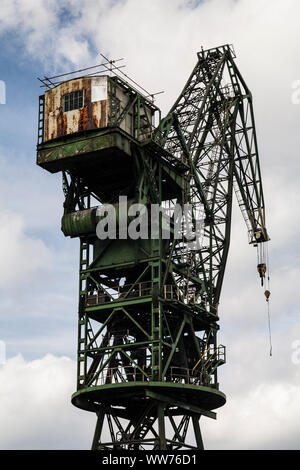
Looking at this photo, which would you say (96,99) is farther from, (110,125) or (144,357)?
(144,357)

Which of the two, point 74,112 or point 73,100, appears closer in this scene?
point 74,112

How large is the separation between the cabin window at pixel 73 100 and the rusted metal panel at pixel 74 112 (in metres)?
0.23

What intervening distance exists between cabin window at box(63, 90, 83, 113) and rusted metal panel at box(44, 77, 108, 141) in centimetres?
23

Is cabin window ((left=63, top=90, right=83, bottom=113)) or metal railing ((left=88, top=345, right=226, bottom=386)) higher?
cabin window ((left=63, top=90, right=83, bottom=113))

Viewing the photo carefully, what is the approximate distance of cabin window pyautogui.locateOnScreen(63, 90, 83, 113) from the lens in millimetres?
73125

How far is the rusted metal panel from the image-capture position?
72062mm

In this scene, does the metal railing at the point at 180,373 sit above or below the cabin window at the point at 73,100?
below

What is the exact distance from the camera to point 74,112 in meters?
73.1

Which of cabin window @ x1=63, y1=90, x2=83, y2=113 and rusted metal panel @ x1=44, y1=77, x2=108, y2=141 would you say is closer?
rusted metal panel @ x1=44, y1=77, x2=108, y2=141

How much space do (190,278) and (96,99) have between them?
14462 mm

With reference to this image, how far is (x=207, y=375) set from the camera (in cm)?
7488

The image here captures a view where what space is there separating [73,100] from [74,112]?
3.24 feet

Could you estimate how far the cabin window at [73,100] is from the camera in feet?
240

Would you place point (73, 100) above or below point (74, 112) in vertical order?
above
